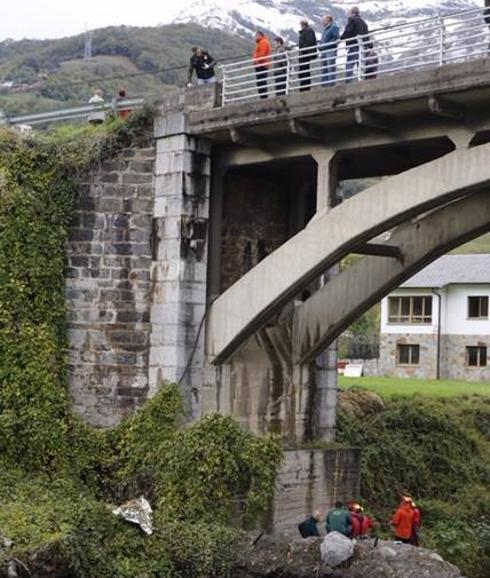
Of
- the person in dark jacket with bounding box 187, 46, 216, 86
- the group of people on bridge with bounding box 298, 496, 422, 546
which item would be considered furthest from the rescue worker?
the person in dark jacket with bounding box 187, 46, 216, 86

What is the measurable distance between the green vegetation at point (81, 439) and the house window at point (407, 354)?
32.9 metres

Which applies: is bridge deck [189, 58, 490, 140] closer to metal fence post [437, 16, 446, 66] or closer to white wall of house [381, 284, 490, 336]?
metal fence post [437, 16, 446, 66]

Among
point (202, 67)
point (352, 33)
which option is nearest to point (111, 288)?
point (202, 67)

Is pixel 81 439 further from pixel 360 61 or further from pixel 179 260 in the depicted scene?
pixel 360 61

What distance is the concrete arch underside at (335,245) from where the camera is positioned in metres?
16.2

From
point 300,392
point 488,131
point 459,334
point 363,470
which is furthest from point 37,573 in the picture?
point 459,334

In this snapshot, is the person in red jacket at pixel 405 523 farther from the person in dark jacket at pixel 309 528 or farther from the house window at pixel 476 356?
the house window at pixel 476 356

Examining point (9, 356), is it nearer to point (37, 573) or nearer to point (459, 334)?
point (37, 573)

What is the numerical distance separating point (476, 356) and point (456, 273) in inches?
147

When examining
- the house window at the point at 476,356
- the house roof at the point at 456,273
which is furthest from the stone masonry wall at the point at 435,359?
the house roof at the point at 456,273

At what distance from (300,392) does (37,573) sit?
6480 millimetres

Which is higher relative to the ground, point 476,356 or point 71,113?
point 71,113

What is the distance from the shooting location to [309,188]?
69.0 feet

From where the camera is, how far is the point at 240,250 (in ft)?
65.7
